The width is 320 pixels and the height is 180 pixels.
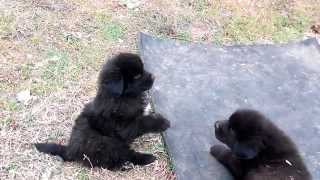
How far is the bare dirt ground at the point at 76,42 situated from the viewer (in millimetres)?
4688

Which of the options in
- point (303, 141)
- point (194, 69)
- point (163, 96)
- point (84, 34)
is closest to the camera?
point (303, 141)

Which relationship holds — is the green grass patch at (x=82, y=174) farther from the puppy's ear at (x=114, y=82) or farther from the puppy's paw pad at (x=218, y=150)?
the puppy's paw pad at (x=218, y=150)

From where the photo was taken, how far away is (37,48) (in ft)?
19.4

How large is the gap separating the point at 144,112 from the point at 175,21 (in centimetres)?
215

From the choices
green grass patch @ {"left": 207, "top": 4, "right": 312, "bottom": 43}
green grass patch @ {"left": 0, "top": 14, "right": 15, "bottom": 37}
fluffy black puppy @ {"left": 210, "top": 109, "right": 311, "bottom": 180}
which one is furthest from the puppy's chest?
green grass patch @ {"left": 0, "top": 14, "right": 15, "bottom": 37}

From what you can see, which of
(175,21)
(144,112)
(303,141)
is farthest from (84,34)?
(303,141)

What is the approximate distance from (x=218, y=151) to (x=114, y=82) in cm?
111

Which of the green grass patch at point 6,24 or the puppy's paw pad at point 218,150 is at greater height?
the green grass patch at point 6,24

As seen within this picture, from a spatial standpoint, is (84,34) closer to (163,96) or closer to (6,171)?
(163,96)

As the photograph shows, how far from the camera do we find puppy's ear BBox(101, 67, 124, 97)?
416 cm

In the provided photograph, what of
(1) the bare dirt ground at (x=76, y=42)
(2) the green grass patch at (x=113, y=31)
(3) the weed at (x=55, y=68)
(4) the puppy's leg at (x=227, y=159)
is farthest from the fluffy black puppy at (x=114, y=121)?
(2) the green grass patch at (x=113, y=31)

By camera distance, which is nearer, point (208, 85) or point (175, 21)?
point (208, 85)

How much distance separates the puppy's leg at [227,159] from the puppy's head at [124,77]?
813mm

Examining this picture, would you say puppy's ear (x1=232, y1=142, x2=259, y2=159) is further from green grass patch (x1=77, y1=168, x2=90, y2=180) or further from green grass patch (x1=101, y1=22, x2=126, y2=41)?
green grass patch (x1=101, y1=22, x2=126, y2=41)
